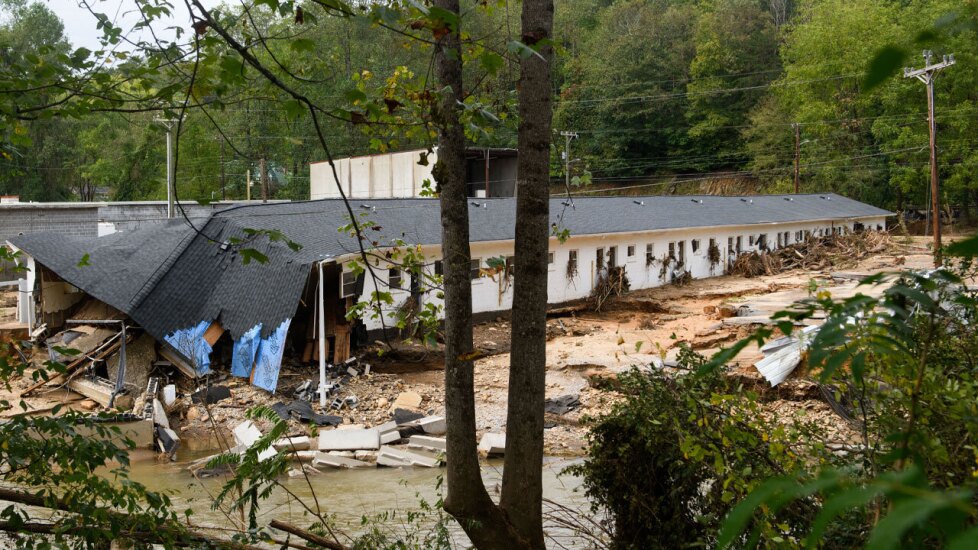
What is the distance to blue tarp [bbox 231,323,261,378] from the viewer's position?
1581cm

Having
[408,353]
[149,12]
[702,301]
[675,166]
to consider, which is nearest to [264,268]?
[408,353]

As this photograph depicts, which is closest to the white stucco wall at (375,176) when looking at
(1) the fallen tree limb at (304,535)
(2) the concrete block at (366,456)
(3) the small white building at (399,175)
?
(3) the small white building at (399,175)

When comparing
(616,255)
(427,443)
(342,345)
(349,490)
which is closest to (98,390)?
(342,345)

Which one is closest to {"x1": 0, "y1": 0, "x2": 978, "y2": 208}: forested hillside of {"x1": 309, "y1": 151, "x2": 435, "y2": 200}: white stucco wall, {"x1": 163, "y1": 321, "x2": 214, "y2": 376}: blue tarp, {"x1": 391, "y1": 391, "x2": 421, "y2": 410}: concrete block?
{"x1": 309, "y1": 151, "x2": 435, "y2": 200}: white stucco wall

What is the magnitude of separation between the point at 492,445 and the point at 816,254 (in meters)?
29.7

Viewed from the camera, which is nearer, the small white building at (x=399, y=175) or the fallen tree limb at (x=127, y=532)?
the fallen tree limb at (x=127, y=532)

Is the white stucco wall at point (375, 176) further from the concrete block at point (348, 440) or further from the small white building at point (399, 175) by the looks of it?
the concrete block at point (348, 440)

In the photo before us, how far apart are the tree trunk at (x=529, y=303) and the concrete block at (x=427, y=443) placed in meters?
7.25

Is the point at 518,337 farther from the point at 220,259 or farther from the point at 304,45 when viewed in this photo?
the point at 220,259

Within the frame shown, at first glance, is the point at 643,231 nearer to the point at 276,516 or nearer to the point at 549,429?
the point at 549,429

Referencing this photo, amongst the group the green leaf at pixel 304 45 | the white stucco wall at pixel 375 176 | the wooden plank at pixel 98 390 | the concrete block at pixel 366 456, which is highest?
the white stucco wall at pixel 375 176

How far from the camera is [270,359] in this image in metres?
15.5

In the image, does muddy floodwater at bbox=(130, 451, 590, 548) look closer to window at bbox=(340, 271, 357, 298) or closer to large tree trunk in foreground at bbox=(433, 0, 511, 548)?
large tree trunk in foreground at bbox=(433, 0, 511, 548)

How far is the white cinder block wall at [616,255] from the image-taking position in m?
22.7
